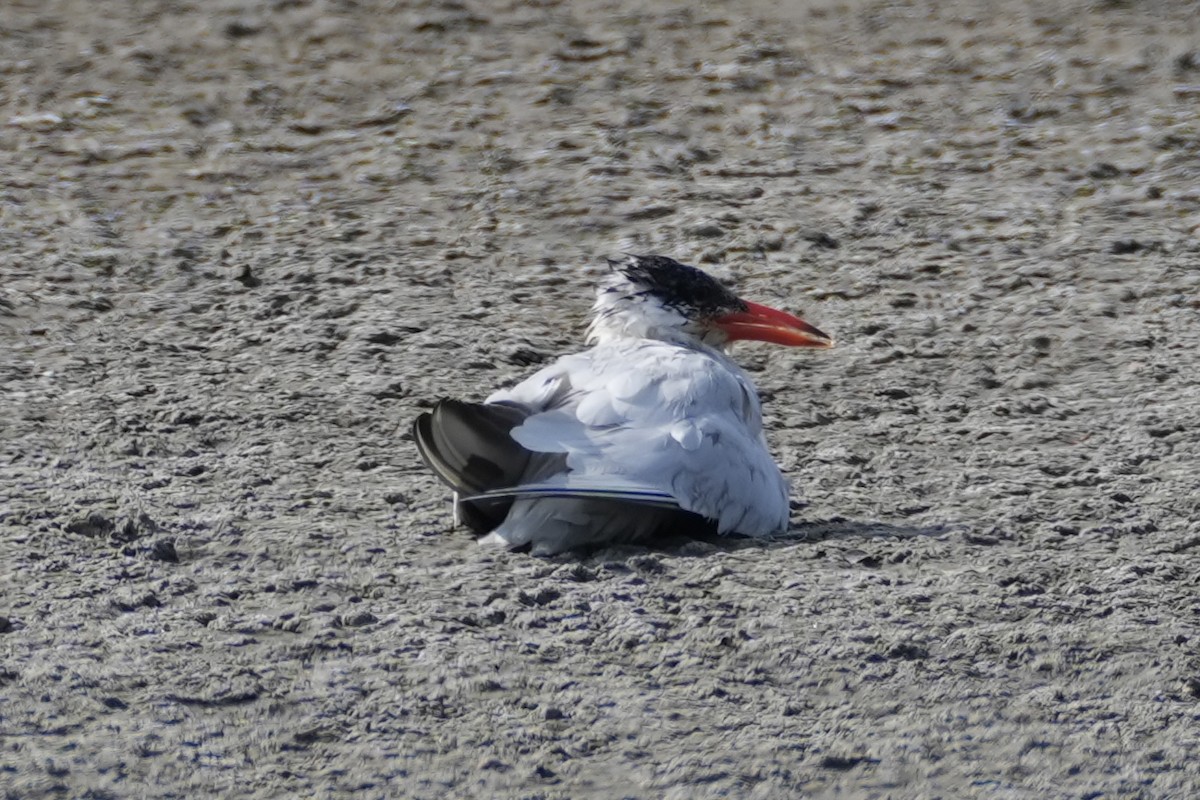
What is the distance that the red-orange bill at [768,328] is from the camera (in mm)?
5578

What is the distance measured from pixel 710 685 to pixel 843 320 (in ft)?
10.2

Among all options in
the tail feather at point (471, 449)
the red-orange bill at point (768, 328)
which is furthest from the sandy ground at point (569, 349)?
the red-orange bill at point (768, 328)

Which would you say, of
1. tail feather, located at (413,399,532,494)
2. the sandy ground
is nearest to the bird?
tail feather, located at (413,399,532,494)

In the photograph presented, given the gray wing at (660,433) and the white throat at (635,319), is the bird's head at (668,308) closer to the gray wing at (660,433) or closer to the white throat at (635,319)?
the white throat at (635,319)

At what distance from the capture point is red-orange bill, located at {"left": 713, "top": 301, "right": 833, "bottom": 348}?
5.58 metres

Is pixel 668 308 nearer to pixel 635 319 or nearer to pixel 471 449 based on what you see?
pixel 635 319

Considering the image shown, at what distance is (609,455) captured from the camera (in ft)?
15.1

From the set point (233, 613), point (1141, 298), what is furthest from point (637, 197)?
point (233, 613)

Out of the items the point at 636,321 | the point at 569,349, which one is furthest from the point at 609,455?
the point at 569,349

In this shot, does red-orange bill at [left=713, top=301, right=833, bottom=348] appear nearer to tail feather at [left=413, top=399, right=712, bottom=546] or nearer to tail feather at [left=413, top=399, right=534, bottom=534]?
tail feather at [left=413, top=399, right=712, bottom=546]

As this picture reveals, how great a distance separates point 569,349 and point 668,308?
3.93 feet

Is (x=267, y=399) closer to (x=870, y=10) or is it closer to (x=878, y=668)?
(x=878, y=668)

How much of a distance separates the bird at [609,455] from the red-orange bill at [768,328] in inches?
19.5

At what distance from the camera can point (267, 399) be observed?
6156 millimetres
